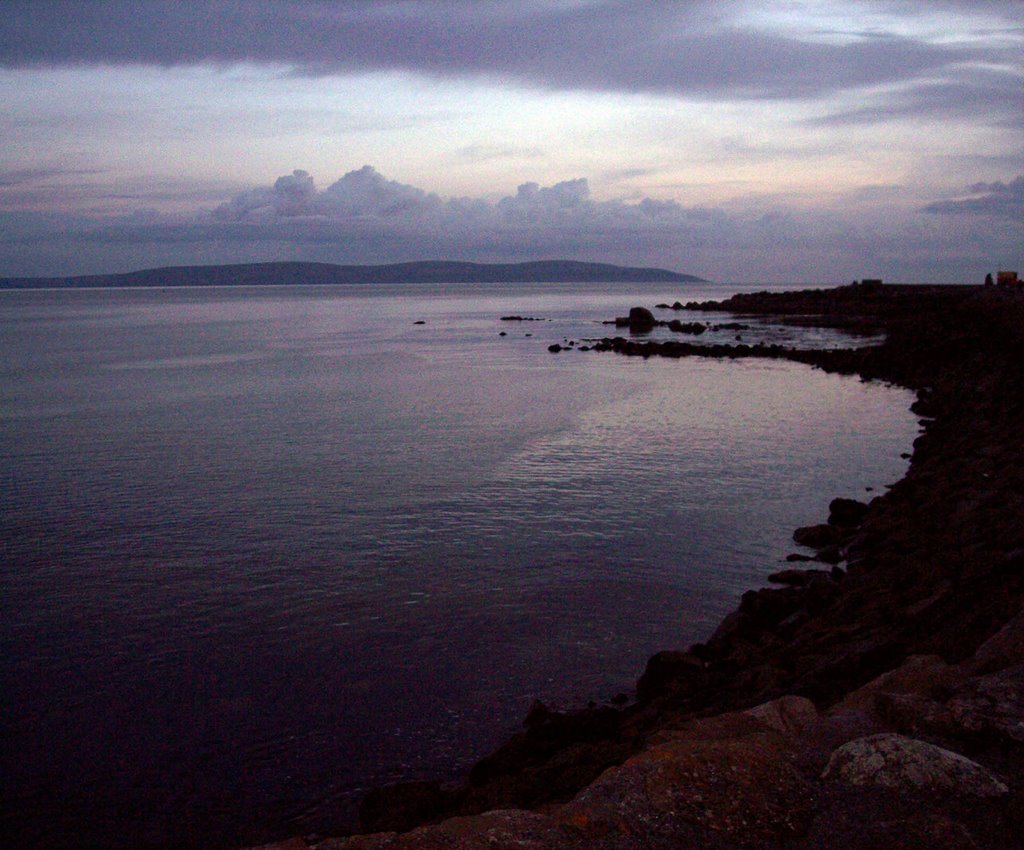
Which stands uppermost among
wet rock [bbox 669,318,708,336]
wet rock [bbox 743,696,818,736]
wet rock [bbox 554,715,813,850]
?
wet rock [bbox 669,318,708,336]

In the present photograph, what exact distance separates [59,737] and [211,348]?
51.8 m

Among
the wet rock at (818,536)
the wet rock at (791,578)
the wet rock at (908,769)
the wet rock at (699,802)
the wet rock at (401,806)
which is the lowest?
the wet rock at (401,806)

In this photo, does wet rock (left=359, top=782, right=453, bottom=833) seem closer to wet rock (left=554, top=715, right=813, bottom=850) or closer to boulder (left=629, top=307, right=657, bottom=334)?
wet rock (left=554, top=715, right=813, bottom=850)

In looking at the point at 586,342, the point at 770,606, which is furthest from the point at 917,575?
the point at 586,342

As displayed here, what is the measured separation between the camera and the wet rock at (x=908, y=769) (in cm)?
462

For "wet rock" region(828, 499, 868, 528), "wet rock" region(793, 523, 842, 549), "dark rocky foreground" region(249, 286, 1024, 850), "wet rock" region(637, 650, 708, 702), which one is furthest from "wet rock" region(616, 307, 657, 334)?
"wet rock" region(637, 650, 708, 702)

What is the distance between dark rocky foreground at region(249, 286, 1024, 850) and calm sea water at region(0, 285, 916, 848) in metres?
0.85

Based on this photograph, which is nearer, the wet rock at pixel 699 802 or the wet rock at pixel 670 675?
the wet rock at pixel 699 802

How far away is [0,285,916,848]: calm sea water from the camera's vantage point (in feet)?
27.6

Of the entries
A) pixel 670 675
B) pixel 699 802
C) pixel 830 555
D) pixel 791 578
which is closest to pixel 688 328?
pixel 830 555

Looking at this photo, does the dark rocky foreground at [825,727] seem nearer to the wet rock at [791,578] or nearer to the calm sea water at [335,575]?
the wet rock at [791,578]

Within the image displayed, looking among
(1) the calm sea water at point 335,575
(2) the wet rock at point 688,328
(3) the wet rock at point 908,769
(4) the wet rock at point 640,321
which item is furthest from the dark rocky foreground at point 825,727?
(4) the wet rock at point 640,321

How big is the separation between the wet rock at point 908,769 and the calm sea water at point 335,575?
4448 millimetres

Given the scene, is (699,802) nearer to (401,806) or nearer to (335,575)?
(401,806)
